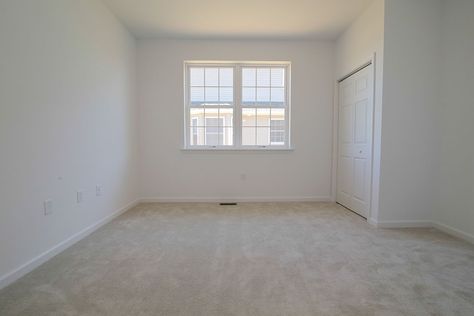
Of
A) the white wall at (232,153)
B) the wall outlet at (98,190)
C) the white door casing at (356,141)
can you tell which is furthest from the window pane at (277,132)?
the wall outlet at (98,190)

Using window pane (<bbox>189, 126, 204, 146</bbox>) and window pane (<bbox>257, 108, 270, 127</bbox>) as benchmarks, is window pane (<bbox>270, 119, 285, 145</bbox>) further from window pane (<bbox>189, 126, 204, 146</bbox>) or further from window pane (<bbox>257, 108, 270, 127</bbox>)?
window pane (<bbox>189, 126, 204, 146</bbox>)

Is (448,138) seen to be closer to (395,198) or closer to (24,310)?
(395,198)

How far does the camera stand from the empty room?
66.2 inches

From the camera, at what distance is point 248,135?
4.23m

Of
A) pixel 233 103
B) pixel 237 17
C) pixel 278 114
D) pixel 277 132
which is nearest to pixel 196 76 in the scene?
pixel 233 103

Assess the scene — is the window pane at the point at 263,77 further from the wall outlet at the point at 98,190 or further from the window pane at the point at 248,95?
the wall outlet at the point at 98,190

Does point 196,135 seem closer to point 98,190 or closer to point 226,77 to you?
point 226,77

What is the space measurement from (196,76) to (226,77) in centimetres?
53

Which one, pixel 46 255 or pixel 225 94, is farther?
pixel 225 94

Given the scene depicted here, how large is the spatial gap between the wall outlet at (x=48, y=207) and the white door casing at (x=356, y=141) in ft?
11.5

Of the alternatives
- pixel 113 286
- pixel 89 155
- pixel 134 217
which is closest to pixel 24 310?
pixel 113 286

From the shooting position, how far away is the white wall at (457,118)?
2.49 meters

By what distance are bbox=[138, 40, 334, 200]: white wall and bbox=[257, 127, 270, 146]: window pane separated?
22cm

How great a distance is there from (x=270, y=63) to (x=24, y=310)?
418 cm
